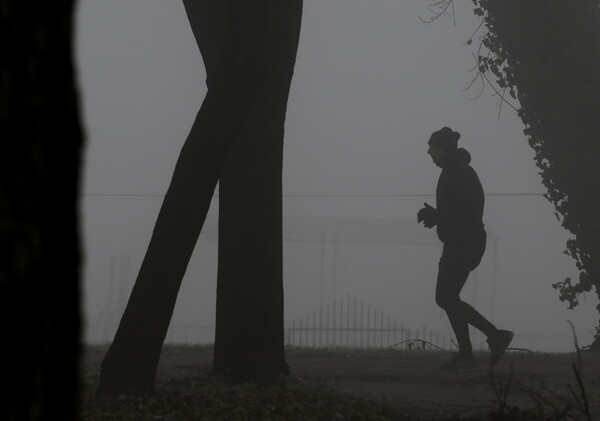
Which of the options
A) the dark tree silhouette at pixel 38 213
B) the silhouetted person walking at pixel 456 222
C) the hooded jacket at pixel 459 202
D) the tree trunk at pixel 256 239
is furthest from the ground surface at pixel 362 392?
the dark tree silhouette at pixel 38 213

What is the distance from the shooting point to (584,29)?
33.8 ft

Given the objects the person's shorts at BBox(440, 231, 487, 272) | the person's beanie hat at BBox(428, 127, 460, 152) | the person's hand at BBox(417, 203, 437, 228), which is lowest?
the person's shorts at BBox(440, 231, 487, 272)

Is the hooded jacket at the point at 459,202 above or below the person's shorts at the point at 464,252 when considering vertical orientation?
above

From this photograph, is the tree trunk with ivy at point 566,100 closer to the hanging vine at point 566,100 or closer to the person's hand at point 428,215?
the hanging vine at point 566,100

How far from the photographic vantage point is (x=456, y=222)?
817cm

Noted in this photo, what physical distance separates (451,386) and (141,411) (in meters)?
2.37

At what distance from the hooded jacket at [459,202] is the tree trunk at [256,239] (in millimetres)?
2392

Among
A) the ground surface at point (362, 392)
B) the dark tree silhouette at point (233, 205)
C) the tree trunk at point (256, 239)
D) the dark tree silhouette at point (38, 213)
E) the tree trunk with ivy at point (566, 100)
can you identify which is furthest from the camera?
the tree trunk with ivy at point (566, 100)

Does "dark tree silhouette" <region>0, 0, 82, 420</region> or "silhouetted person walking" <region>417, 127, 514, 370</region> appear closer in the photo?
"dark tree silhouette" <region>0, 0, 82, 420</region>

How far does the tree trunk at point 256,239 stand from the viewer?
6.00 meters

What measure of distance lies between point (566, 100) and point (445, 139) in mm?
2485

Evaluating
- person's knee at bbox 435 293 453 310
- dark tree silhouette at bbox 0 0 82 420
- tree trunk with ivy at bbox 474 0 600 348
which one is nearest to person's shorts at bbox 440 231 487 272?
person's knee at bbox 435 293 453 310

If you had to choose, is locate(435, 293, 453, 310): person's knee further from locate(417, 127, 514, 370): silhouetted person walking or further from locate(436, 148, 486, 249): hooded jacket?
locate(436, 148, 486, 249): hooded jacket

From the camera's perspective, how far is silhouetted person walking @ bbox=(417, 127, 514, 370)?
8156 millimetres
